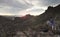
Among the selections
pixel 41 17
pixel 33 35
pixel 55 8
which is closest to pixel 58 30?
pixel 33 35

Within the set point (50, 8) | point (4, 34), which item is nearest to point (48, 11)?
point (50, 8)

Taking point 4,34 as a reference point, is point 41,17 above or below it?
above

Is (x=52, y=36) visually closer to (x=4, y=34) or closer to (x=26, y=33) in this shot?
(x=26, y=33)

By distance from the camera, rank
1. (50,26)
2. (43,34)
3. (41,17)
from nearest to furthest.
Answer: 1. (43,34)
2. (50,26)
3. (41,17)

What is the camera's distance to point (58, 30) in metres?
88.4

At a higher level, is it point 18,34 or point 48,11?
point 48,11

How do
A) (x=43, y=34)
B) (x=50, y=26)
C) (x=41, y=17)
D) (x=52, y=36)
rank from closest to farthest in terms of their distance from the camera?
(x=52, y=36) < (x=43, y=34) < (x=50, y=26) < (x=41, y=17)

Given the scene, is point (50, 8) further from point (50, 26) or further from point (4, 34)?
point (4, 34)

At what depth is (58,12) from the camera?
460 feet

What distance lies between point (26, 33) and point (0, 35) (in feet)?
43.6

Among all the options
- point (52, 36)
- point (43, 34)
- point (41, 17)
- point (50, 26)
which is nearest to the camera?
point (52, 36)

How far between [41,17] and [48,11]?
8315mm

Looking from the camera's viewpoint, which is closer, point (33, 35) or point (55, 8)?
point (33, 35)

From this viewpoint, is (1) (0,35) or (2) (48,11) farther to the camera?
(2) (48,11)
